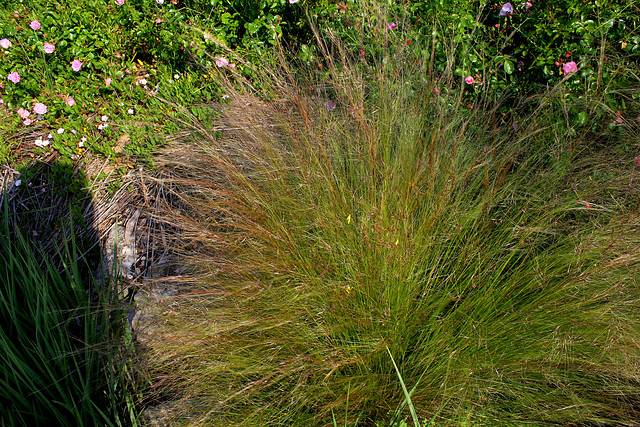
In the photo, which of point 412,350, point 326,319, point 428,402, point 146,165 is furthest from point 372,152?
point 146,165

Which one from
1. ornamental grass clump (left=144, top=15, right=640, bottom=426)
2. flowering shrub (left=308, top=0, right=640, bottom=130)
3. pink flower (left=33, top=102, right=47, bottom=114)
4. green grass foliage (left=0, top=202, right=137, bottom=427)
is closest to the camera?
ornamental grass clump (left=144, top=15, right=640, bottom=426)

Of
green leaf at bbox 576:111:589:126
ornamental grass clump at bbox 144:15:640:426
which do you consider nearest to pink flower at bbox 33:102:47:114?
ornamental grass clump at bbox 144:15:640:426

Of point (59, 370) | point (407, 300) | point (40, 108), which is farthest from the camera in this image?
point (40, 108)

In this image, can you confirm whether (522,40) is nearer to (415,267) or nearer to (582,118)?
(582,118)

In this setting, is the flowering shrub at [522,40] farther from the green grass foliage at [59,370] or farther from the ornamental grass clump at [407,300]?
the green grass foliage at [59,370]

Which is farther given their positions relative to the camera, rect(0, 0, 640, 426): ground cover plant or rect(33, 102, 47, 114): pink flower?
rect(33, 102, 47, 114): pink flower

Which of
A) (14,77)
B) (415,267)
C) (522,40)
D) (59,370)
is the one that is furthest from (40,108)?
(522,40)

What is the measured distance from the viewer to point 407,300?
5.60 ft

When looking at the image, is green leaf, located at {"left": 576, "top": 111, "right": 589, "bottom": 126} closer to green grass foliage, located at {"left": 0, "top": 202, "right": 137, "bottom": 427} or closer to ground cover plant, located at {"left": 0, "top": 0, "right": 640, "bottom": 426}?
ground cover plant, located at {"left": 0, "top": 0, "right": 640, "bottom": 426}

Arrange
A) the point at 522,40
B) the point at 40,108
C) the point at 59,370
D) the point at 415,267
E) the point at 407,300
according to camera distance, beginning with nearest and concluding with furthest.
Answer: the point at 407,300 → the point at 415,267 → the point at 59,370 → the point at 522,40 → the point at 40,108

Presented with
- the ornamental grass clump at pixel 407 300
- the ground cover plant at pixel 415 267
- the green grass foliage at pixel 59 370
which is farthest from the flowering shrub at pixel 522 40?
the green grass foliage at pixel 59 370

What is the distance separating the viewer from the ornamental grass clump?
5.16ft

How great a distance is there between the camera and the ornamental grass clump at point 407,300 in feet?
5.16

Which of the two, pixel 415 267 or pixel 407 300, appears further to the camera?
pixel 415 267
